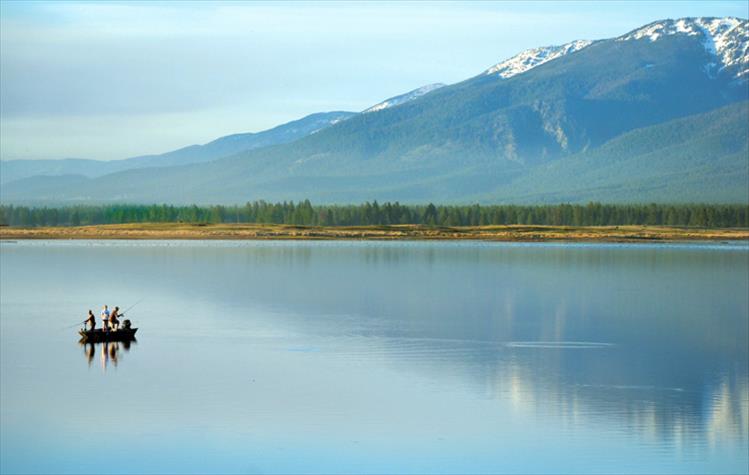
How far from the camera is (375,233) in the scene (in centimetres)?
13350

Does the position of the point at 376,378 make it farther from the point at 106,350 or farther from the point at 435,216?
the point at 435,216

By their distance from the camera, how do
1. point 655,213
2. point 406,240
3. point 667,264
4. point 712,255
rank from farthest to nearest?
point 655,213 < point 406,240 < point 712,255 < point 667,264

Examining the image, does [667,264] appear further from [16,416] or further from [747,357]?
[16,416]

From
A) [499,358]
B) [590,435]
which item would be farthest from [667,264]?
[590,435]

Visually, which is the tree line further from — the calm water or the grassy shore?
the calm water

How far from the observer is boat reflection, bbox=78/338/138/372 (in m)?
30.8

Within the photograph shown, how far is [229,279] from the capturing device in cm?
5816

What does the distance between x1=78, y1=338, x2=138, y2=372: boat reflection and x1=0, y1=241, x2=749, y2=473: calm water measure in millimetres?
113

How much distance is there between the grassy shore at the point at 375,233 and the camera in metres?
125

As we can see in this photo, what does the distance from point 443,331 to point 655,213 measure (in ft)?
442

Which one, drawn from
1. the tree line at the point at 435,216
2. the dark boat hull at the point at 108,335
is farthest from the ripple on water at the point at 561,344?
the tree line at the point at 435,216

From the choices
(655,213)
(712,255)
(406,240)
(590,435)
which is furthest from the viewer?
(655,213)

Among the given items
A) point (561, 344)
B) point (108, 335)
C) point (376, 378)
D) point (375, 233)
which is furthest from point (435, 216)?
point (376, 378)

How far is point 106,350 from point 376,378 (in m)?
8.42
